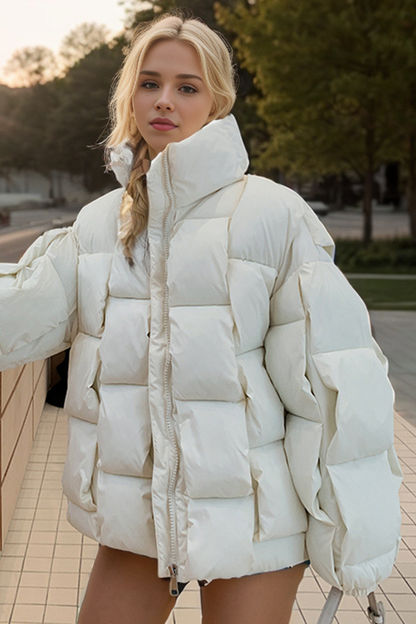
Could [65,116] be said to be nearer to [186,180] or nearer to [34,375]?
[34,375]

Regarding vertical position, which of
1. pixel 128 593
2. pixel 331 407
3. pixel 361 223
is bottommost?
pixel 361 223

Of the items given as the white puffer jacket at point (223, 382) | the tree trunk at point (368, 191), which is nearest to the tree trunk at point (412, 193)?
the tree trunk at point (368, 191)

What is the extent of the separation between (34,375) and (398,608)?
2.95 m

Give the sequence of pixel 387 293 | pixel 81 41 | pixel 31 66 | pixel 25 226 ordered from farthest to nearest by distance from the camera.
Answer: pixel 387 293 → pixel 81 41 → pixel 31 66 → pixel 25 226

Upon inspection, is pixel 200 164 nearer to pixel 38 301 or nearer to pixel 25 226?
pixel 38 301

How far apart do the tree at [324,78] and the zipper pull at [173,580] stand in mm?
11693

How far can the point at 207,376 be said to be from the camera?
4.80 feet

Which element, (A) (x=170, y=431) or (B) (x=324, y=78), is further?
(B) (x=324, y=78)

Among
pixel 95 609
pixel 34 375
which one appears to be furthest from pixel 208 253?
pixel 34 375

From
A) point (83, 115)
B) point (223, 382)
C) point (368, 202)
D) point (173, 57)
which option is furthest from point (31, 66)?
point (223, 382)

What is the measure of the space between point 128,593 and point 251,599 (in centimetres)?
25

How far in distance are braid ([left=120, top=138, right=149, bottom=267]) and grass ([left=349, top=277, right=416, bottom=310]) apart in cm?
968

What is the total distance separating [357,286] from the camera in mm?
12914

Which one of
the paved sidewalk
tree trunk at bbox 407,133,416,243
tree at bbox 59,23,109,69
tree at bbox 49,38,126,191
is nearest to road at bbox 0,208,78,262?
tree at bbox 49,38,126,191
